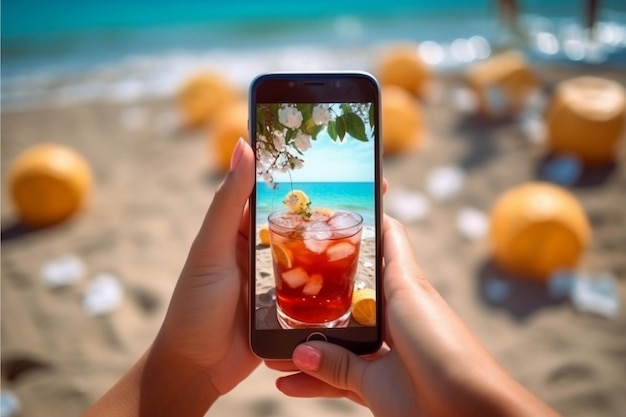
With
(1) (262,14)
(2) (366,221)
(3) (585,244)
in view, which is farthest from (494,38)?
(2) (366,221)

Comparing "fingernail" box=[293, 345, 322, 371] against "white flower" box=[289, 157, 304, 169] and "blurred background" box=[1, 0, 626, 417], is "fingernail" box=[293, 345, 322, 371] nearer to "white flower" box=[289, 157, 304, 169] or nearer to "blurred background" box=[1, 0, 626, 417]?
"white flower" box=[289, 157, 304, 169]

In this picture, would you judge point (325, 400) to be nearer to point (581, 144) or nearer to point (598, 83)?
point (581, 144)

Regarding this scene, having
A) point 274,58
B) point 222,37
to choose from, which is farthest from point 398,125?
point 222,37

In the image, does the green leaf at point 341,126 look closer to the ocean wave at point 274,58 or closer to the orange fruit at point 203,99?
the orange fruit at point 203,99

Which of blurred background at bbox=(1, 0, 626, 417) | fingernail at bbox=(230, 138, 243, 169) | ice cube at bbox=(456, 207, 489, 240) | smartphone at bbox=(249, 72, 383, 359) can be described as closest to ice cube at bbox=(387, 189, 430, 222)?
blurred background at bbox=(1, 0, 626, 417)

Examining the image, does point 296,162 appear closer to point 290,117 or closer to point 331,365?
point 290,117
